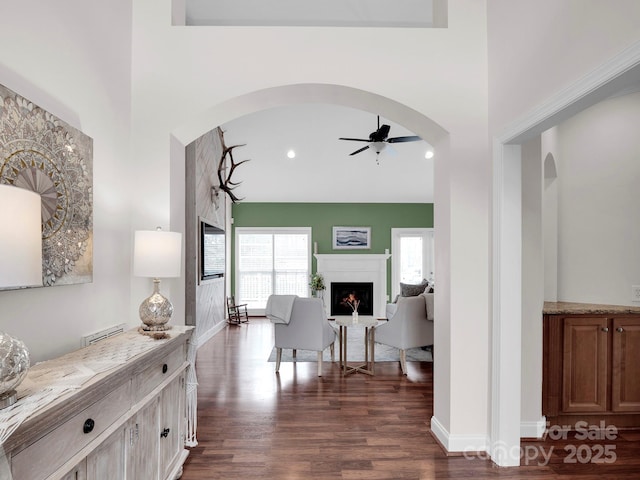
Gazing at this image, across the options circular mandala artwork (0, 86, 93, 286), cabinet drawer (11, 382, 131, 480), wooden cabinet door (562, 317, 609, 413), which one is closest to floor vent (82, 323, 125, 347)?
circular mandala artwork (0, 86, 93, 286)

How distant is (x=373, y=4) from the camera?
387 cm

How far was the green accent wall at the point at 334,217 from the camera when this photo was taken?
9.00 meters

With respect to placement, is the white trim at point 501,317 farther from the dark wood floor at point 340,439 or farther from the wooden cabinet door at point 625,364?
the wooden cabinet door at point 625,364

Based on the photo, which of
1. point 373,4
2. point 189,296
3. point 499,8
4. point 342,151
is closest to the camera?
point 499,8

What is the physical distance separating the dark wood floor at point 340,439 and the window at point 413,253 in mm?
4807

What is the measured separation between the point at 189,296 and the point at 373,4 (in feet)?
13.0

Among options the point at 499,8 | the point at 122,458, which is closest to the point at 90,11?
the point at 122,458

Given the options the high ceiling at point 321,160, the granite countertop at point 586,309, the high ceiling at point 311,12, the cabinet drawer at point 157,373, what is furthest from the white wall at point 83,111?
the high ceiling at point 321,160

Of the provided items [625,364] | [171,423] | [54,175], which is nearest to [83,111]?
[54,175]

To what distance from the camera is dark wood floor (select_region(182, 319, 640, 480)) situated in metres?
2.51

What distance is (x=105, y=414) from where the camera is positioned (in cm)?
151

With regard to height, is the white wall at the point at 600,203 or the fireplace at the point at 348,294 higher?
the white wall at the point at 600,203

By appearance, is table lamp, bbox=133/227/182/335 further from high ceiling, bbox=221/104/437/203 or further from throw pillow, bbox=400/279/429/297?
throw pillow, bbox=400/279/429/297

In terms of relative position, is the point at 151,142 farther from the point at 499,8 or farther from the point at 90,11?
the point at 499,8
